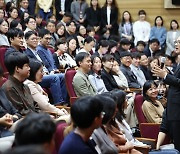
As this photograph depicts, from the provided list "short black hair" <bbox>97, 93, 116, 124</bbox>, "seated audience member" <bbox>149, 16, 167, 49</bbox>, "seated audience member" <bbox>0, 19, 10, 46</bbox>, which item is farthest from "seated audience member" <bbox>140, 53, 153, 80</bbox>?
"short black hair" <bbox>97, 93, 116, 124</bbox>

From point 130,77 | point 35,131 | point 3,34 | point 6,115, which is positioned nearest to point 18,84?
point 6,115

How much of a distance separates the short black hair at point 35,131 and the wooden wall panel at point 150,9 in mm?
6882

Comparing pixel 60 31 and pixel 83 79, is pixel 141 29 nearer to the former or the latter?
pixel 60 31

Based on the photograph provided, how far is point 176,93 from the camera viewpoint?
3354mm

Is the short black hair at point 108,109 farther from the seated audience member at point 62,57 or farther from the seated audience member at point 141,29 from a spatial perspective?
the seated audience member at point 141,29

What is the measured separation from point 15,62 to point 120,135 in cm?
93

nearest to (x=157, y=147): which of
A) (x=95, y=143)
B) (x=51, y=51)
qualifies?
(x=95, y=143)

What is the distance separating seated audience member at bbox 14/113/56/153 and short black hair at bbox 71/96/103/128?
41 cm

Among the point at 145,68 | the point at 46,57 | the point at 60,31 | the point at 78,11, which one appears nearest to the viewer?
the point at 46,57

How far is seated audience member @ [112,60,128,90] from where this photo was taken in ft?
17.6

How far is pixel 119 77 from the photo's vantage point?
18.0 feet

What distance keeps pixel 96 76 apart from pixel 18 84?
1.82 meters

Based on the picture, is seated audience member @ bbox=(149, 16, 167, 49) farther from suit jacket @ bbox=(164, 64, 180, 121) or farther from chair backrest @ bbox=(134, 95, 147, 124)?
suit jacket @ bbox=(164, 64, 180, 121)

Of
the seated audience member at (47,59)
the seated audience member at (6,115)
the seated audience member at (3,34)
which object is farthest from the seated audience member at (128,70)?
the seated audience member at (6,115)
